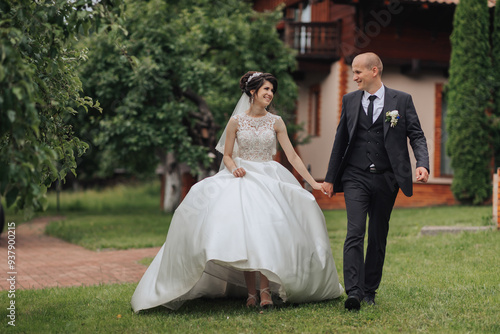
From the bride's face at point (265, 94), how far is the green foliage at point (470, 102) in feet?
34.0

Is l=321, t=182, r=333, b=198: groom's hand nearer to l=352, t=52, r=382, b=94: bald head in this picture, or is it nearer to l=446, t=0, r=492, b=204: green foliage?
l=352, t=52, r=382, b=94: bald head

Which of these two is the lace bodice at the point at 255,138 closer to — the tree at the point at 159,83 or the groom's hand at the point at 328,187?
the groom's hand at the point at 328,187

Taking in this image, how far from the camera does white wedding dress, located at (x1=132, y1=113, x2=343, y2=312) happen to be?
14.9ft

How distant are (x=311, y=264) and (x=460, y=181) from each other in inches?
424

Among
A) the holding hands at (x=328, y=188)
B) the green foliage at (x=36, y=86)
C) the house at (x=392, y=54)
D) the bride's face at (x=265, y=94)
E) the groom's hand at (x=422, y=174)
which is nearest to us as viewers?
the green foliage at (x=36, y=86)

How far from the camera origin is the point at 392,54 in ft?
53.0

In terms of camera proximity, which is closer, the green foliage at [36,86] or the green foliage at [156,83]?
the green foliage at [36,86]

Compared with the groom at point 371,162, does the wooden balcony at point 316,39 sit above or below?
above

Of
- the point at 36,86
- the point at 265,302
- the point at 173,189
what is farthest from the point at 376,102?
the point at 173,189

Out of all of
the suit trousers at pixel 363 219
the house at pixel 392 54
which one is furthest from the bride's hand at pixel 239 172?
the house at pixel 392 54

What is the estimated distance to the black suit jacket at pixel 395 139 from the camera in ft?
15.4

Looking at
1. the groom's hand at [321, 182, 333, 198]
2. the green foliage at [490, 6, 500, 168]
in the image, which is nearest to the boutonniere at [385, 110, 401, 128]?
the groom's hand at [321, 182, 333, 198]

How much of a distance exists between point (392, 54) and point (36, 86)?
13550mm

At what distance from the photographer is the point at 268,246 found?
4566 millimetres
